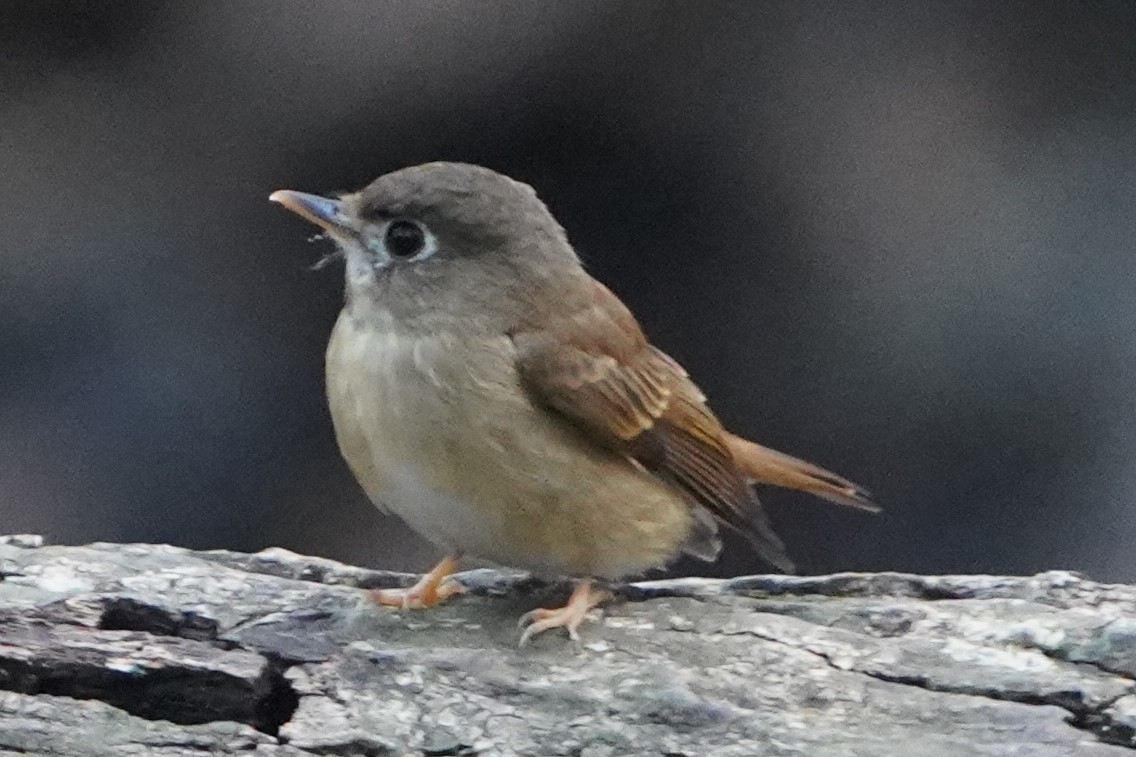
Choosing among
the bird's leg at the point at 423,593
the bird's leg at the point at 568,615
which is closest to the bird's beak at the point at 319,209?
the bird's leg at the point at 423,593

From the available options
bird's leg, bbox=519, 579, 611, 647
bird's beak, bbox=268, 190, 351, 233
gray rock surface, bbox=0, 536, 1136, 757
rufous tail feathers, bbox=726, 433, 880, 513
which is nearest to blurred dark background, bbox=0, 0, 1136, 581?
rufous tail feathers, bbox=726, 433, 880, 513

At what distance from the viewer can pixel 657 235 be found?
464 cm

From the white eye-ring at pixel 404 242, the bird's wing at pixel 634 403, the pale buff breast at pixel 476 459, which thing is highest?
the white eye-ring at pixel 404 242

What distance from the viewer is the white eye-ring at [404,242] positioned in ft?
9.29

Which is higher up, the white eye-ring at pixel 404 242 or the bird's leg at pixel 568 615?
the white eye-ring at pixel 404 242

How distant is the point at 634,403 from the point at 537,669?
55 cm

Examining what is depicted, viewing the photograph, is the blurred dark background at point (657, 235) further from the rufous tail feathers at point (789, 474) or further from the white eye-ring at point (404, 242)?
the white eye-ring at point (404, 242)

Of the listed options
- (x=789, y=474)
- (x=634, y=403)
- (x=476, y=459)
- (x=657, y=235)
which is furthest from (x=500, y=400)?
(x=657, y=235)

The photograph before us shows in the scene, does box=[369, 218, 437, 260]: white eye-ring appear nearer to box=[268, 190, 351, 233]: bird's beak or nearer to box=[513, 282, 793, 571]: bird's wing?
box=[268, 190, 351, 233]: bird's beak

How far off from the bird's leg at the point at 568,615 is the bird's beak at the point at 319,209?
0.79 m

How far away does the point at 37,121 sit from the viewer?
4.49m

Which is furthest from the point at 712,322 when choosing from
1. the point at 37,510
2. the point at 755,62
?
the point at 37,510

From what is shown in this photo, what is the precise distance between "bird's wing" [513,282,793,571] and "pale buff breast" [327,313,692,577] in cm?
4

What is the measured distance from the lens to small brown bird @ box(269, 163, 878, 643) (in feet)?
8.73
